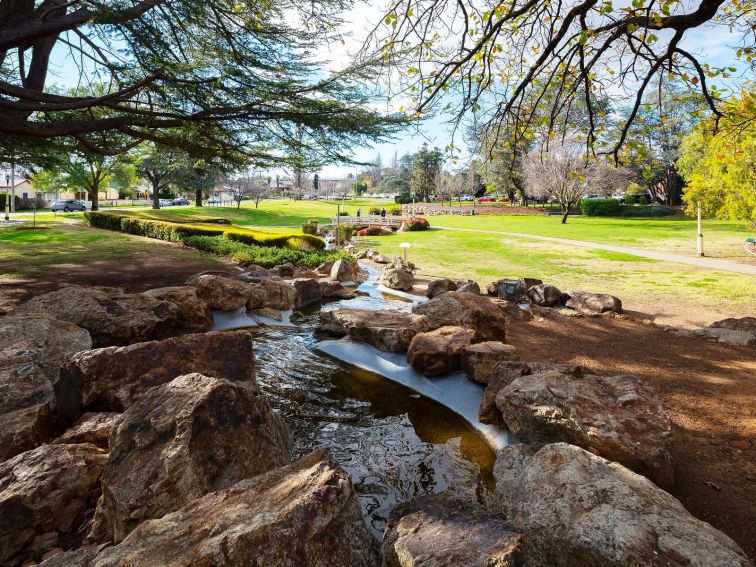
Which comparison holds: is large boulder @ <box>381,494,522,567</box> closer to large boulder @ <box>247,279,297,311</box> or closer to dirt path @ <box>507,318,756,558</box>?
dirt path @ <box>507,318,756,558</box>

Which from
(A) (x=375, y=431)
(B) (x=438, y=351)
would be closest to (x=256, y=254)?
(B) (x=438, y=351)

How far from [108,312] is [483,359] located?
17.0 ft

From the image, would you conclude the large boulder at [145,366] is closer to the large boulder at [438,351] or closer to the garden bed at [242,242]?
the large boulder at [438,351]

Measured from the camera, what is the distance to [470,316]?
6488mm

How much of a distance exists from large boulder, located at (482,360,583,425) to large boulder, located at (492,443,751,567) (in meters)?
1.27

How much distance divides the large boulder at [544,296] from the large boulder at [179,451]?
800 cm

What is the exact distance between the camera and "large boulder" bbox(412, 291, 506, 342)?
255 inches

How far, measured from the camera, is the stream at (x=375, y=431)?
3.52 metres

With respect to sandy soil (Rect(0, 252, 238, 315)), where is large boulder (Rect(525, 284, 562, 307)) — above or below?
below

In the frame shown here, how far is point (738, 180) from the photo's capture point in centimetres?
1430

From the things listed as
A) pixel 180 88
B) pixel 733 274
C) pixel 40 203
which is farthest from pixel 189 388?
pixel 40 203

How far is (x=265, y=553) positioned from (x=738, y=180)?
17.9 metres

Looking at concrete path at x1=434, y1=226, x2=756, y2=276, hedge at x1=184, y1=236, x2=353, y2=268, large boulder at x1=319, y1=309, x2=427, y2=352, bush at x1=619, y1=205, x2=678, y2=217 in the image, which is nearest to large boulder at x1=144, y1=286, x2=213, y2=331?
large boulder at x1=319, y1=309, x2=427, y2=352

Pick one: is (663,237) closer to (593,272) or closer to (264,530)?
(593,272)
